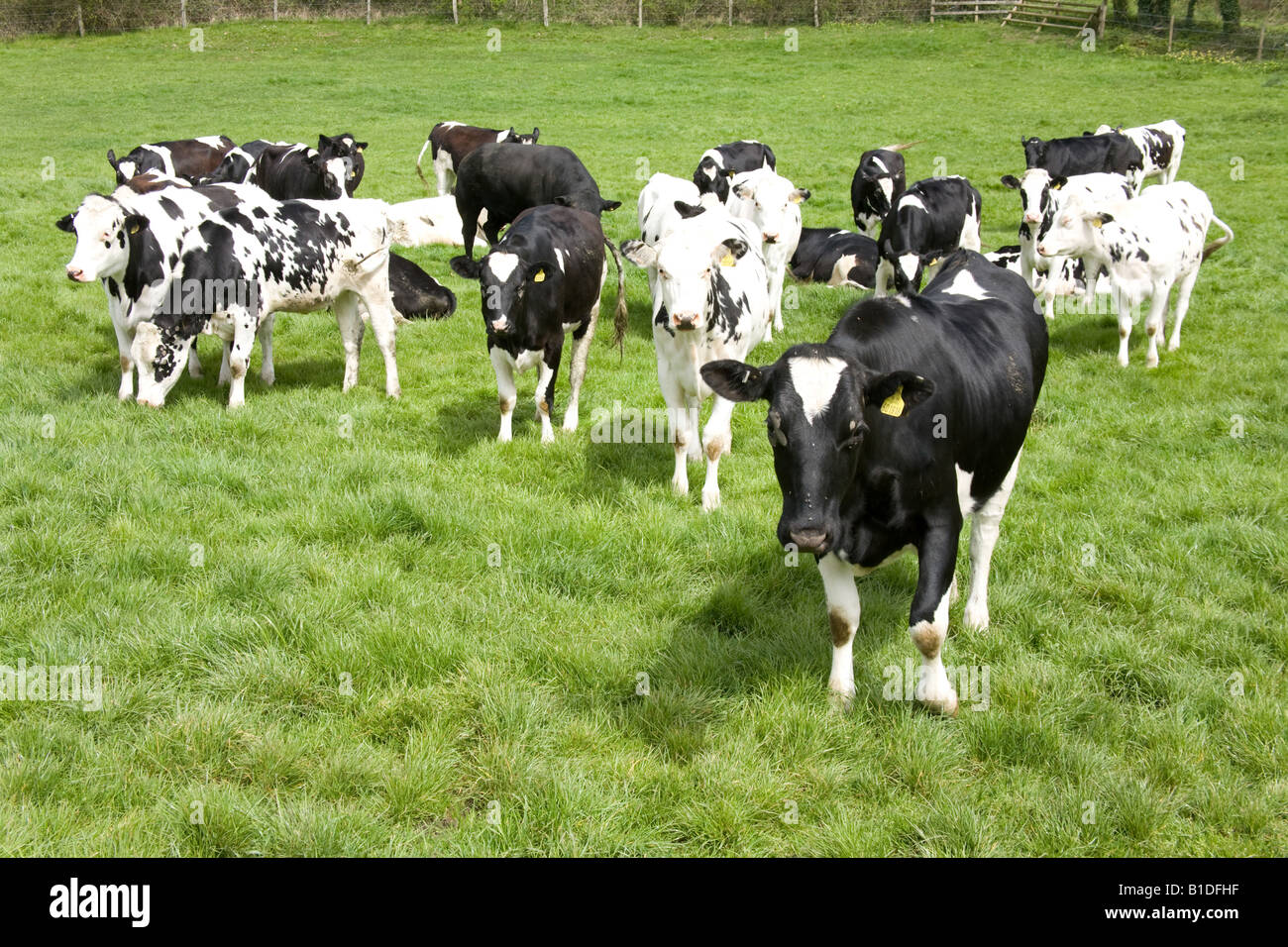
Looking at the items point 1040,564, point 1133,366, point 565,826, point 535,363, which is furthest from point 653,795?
point 1133,366

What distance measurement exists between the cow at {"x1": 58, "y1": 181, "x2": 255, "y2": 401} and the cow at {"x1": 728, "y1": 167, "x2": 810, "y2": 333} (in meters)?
5.65

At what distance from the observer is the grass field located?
3.71 m

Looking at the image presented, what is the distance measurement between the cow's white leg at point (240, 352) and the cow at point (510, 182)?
5023 millimetres

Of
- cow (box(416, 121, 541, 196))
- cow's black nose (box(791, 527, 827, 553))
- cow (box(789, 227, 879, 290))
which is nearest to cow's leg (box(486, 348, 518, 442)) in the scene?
cow's black nose (box(791, 527, 827, 553))

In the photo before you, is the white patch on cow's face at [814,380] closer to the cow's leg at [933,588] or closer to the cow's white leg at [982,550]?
the cow's leg at [933,588]

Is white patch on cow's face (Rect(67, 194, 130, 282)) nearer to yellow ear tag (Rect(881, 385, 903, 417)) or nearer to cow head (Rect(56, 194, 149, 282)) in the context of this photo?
cow head (Rect(56, 194, 149, 282))

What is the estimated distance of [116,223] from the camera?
826cm

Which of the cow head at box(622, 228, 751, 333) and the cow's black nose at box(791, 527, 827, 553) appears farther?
the cow head at box(622, 228, 751, 333)

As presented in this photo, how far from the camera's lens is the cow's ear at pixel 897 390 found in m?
3.83

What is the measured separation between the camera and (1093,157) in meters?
18.6

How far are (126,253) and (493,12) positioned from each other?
116 ft

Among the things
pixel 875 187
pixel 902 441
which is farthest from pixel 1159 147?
pixel 902 441
